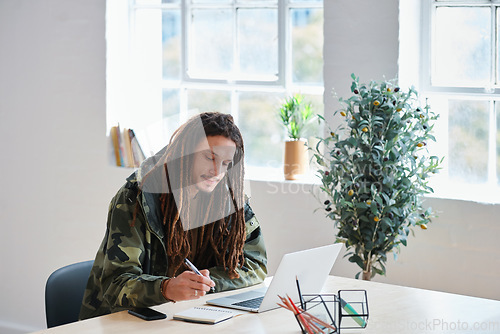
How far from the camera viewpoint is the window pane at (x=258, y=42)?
3857 mm

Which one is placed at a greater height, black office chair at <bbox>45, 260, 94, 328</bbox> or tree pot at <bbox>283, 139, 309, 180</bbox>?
tree pot at <bbox>283, 139, 309, 180</bbox>

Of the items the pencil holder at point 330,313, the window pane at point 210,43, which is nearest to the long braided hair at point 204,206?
the pencil holder at point 330,313

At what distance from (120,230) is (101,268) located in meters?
0.14

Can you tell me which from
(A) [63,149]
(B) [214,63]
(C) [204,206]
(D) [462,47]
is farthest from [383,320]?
(A) [63,149]

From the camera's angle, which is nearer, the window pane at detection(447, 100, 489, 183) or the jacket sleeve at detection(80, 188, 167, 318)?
the jacket sleeve at detection(80, 188, 167, 318)

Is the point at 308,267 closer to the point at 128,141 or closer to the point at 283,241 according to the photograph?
the point at 283,241

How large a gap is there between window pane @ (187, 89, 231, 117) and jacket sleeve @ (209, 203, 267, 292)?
1.47 metres

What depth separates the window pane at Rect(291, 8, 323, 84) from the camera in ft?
12.3

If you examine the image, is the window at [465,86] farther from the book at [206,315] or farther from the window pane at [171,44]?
the book at [206,315]

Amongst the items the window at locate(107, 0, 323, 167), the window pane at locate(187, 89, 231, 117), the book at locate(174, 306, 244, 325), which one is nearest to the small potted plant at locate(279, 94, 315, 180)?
the window at locate(107, 0, 323, 167)

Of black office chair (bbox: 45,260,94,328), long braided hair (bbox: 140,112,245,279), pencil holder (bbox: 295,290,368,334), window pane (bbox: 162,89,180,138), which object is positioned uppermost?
window pane (bbox: 162,89,180,138)

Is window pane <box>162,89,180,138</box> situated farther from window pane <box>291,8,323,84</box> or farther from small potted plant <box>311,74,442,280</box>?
small potted plant <box>311,74,442,280</box>

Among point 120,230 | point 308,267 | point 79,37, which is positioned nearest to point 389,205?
point 308,267

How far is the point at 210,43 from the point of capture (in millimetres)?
4055
